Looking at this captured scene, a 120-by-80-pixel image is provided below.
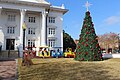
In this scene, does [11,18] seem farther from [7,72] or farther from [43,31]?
[7,72]

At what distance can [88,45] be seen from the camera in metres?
19.8

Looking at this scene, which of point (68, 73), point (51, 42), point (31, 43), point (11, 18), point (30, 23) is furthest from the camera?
point (51, 42)

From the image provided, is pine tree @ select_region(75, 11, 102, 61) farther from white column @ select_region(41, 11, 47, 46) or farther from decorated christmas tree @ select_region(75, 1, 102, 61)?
white column @ select_region(41, 11, 47, 46)

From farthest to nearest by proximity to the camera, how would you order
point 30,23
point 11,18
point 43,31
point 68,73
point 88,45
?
point 30,23
point 11,18
point 43,31
point 88,45
point 68,73

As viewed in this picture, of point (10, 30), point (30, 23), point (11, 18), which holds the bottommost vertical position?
point (10, 30)

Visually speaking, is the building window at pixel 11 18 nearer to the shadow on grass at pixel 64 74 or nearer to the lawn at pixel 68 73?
the lawn at pixel 68 73

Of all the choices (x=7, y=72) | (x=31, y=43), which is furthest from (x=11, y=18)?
(x=7, y=72)

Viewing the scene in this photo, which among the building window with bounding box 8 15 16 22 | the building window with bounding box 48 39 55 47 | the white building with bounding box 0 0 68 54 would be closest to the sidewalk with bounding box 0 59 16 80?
the white building with bounding box 0 0 68 54

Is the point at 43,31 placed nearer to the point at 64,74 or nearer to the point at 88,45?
the point at 88,45

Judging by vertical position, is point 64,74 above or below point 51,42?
below

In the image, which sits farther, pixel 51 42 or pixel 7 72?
pixel 51 42

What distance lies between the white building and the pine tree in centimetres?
1833

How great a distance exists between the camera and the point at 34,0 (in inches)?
1559

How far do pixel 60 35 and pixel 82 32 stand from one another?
21996 millimetres
